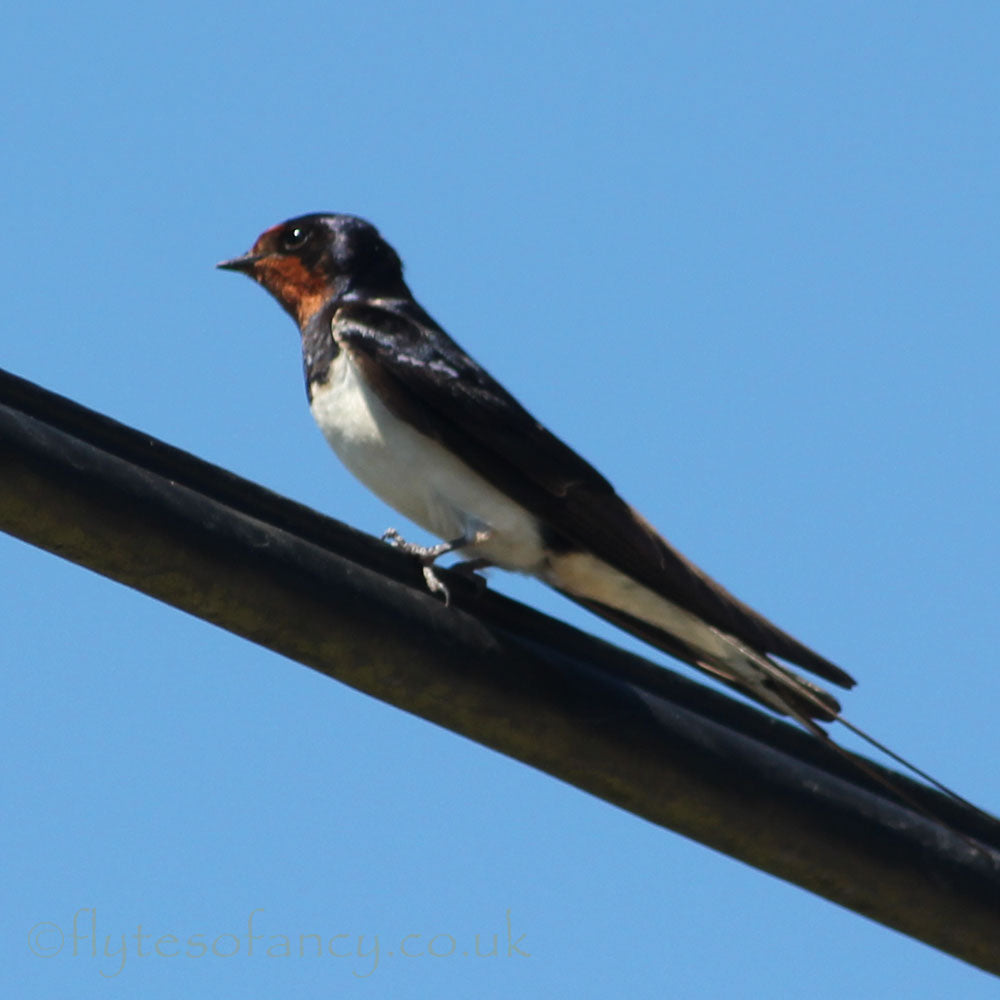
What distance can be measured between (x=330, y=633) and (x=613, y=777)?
45 cm

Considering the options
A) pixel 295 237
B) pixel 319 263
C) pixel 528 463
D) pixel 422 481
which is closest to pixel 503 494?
pixel 528 463

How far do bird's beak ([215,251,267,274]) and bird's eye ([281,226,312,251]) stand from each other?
0.07m

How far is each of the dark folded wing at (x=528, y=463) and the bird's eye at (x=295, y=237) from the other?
77 centimetres

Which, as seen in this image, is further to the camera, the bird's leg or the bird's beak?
the bird's beak

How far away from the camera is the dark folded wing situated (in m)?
3.34

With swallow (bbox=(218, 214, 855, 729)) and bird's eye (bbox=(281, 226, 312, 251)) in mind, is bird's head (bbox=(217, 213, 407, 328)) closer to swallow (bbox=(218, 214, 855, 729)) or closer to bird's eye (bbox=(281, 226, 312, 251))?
bird's eye (bbox=(281, 226, 312, 251))

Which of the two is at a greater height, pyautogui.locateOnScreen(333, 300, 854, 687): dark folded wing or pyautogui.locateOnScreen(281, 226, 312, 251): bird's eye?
pyautogui.locateOnScreen(281, 226, 312, 251): bird's eye

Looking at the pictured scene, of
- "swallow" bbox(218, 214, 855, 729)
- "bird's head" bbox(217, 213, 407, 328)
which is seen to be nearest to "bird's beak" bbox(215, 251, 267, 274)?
"bird's head" bbox(217, 213, 407, 328)

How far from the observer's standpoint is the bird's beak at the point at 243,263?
487 centimetres

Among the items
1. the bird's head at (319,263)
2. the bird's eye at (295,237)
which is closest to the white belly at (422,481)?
the bird's head at (319,263)

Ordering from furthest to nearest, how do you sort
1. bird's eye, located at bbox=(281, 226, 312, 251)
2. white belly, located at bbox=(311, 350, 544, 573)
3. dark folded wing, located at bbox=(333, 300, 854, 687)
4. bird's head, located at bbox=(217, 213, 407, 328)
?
1. bird's eye, located at bbox=(281, 226, 312, 251)
2. bird's head, located at bbox=(217, 213, 407, 328)
3. white belly, located at bbox=(311, 350, 544, 573)
4. dark folded wing, located at bbox=(333, 300, 854, 687)

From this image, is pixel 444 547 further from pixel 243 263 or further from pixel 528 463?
pixel 243 263

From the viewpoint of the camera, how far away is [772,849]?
2473 mm

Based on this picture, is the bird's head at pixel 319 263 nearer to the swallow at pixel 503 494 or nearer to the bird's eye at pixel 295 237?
the bird's eye at pixel 295 237
